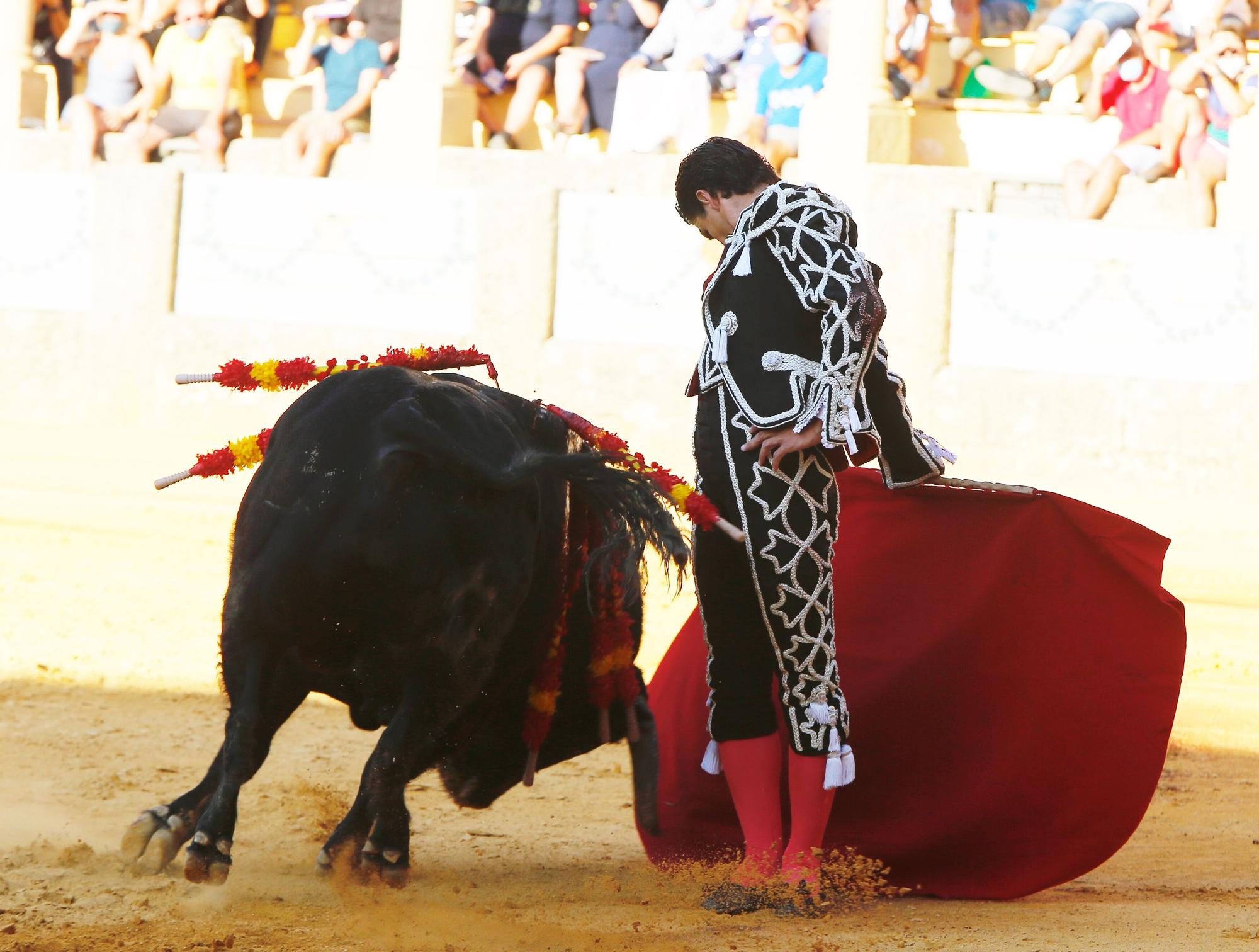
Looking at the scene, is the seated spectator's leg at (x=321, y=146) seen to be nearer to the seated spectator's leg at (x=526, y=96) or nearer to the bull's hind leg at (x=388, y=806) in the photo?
the seated spectator's leg at (x=526, y=96)

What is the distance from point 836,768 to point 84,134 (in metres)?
11.3

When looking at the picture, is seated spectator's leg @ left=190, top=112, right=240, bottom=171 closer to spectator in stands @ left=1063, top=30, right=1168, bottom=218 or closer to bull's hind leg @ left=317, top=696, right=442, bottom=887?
spectator in stands @ left=1063, top=30, right=1168, bottom=218

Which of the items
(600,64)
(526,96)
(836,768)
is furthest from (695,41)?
(836,768)

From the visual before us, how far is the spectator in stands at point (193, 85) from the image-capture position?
12680mm

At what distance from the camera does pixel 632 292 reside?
37.5 ft

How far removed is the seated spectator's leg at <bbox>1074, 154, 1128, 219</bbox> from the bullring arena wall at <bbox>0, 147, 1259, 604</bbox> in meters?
0.15

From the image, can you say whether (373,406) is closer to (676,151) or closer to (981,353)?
(981,353)

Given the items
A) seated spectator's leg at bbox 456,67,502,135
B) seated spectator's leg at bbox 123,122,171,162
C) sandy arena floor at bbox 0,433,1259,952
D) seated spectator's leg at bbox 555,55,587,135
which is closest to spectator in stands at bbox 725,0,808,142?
seated spectator's leg at bbox 555,55,587,135

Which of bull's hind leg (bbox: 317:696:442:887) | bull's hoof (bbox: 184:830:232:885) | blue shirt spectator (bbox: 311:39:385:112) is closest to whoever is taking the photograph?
bull's hoof (bbox: 184:830:232:885)

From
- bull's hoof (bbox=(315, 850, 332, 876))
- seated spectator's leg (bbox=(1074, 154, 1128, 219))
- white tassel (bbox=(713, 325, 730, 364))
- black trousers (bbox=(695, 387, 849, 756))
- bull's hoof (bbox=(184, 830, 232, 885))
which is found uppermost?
seated spectator's leg (bbox=(1074, 154, 1128, 219))

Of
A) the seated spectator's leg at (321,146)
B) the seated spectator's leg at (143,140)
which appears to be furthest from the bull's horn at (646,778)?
the seated spectator's leg at (143,140)

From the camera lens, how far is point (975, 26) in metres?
12.2

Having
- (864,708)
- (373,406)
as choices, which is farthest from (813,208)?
(864,708)

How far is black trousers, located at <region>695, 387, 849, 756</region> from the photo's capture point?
9.80ft
